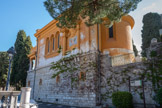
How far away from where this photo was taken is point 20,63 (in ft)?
72.1

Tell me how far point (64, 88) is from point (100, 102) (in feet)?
12.5

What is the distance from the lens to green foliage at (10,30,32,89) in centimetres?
2147

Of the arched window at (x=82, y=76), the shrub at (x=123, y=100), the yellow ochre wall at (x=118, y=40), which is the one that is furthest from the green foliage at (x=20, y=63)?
the shrub at (x=123, y=100)

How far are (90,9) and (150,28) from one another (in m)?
11.6

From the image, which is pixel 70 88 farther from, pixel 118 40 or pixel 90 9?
pixel 90 9

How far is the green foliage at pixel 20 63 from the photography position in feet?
70.4

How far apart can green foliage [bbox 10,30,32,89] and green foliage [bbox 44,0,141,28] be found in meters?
14.4

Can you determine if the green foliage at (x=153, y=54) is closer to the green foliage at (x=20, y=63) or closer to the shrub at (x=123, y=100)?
the shrub at (x=123, y=100)

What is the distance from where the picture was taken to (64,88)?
12.5 meters

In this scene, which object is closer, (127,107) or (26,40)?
(127,107)

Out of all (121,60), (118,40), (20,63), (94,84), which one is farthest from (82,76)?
(20,63)

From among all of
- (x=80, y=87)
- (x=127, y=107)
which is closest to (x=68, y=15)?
(x=80, y=87)

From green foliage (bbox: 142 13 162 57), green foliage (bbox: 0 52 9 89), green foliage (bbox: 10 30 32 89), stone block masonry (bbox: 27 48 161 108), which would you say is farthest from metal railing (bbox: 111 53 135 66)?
→ green foliage (bbox: 0 52 9 89)

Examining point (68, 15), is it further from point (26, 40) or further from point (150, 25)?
point (26, 40)
